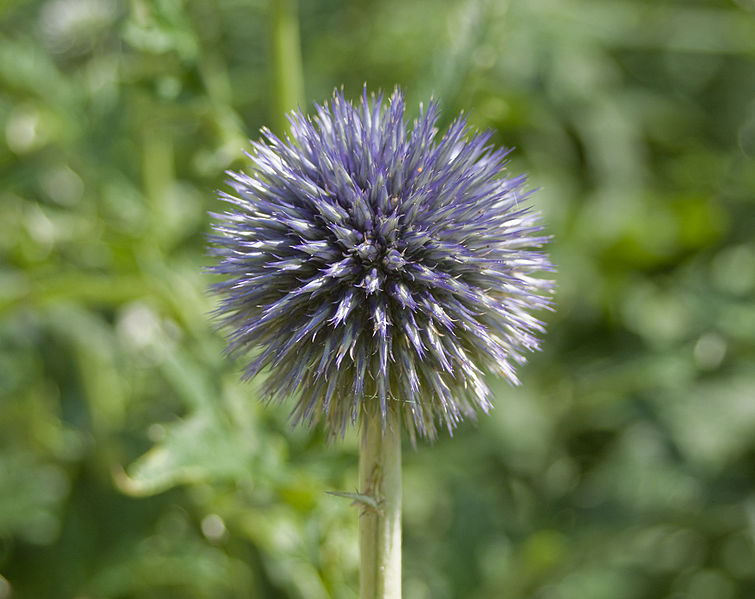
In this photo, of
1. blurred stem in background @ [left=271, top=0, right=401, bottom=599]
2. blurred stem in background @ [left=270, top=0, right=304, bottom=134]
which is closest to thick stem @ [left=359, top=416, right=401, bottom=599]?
blurred stem in background @ [left=271, top=0, right=401, bottom=599]

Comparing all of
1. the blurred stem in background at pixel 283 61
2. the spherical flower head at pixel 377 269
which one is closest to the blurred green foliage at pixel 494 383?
the blurred stem in background at pixel 283 61

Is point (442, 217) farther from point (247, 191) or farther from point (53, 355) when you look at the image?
point (53, 355)

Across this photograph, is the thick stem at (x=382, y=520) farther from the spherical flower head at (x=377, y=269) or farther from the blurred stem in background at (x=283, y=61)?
the blurred stem in background at (x=283, y=61)

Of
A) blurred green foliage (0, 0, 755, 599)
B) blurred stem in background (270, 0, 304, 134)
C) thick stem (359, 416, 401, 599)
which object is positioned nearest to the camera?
thick stem (359, 416, 401, 599)

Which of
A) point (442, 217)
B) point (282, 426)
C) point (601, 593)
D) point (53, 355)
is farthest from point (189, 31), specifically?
point (601, 593)

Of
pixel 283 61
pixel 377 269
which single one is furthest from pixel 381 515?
pixel 283 61

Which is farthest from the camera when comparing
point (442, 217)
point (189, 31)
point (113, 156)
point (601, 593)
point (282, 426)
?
point (601, 593)

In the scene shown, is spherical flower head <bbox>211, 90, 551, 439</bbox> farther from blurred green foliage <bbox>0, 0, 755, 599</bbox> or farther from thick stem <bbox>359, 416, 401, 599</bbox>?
blurred green foliage <bbox>0, 0, 755, 599</bbox>
